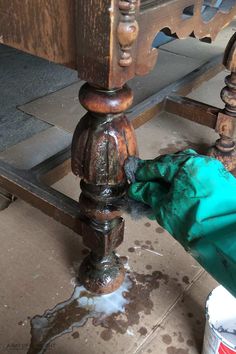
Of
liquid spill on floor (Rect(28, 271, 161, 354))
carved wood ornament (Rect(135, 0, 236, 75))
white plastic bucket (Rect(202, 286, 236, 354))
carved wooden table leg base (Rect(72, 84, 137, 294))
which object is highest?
carved wood ornament (Rect(135, 0, 236, 75))

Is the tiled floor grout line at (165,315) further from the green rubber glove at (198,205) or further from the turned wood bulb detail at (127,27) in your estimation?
the turned wood bulb detail at (127,27)

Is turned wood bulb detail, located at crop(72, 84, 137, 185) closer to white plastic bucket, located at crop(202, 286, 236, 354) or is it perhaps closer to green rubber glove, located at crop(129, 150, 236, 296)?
green rubber glove, located at crop(129, 150, 236, 296)

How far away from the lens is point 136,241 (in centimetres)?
117

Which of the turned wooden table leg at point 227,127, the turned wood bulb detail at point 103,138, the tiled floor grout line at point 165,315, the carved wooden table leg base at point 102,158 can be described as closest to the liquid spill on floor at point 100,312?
the tiled floor grout line at point 165,315

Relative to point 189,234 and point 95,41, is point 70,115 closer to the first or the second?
point 95,41

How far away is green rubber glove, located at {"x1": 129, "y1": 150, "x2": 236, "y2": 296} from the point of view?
528mm

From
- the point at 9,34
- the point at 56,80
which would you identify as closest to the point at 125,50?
the point at 9,34

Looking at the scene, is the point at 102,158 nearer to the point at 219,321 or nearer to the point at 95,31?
the point at 95,31

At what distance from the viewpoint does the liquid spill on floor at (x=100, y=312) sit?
92cm

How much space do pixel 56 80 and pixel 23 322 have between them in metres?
1.30

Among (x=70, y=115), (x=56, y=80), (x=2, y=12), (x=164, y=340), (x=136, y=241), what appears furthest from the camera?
(x=56, y=80)

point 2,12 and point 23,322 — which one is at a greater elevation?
point 2,12

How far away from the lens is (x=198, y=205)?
1.91 ft

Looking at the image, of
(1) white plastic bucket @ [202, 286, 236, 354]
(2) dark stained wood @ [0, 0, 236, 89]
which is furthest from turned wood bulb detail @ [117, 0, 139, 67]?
(1) white plastic bucket @ [202, 286, 236, 354]
